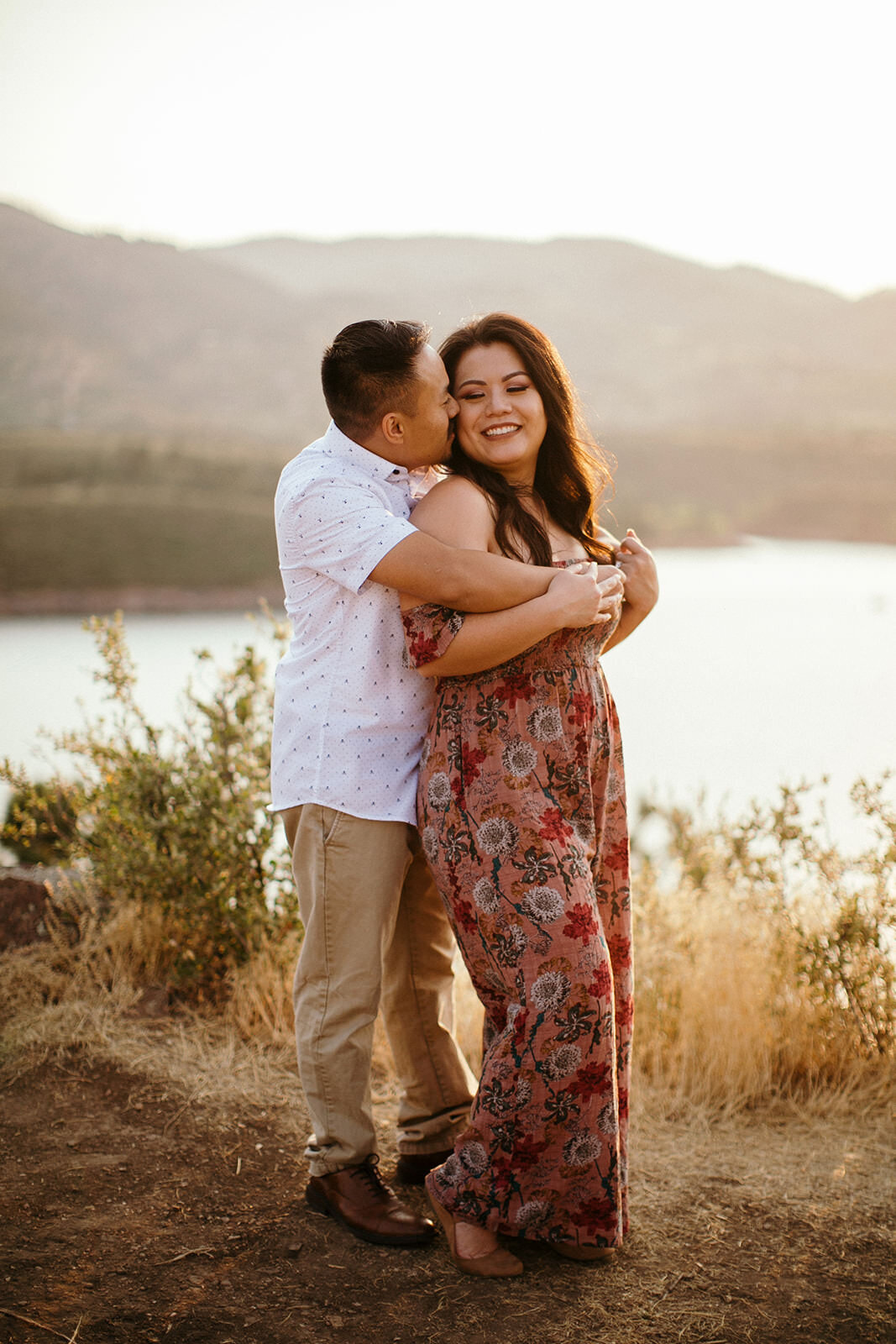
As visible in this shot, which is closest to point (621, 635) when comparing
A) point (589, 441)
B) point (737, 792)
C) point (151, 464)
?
point (589, 441)

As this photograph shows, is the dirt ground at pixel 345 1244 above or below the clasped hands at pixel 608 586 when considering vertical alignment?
below

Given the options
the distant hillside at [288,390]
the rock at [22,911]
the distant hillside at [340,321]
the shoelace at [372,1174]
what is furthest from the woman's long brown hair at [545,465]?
the distant hillside at [340,321]

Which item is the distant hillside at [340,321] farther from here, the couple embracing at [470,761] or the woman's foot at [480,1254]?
the woman's foot at [480,1254]

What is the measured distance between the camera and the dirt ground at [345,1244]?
6.61 feet

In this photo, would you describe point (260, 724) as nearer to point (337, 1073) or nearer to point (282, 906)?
point (282, 906)

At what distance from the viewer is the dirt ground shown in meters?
2.01

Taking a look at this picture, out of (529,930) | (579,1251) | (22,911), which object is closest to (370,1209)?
(579,1251)

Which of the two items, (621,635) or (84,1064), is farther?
(84,1064)

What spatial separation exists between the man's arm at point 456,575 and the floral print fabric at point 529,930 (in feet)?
0.24

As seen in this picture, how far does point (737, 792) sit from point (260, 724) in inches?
70.7

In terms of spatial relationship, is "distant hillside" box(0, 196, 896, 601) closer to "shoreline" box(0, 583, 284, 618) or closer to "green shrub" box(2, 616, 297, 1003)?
"shoreline" box(0, 583, 284, 618)

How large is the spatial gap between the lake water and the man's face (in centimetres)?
90

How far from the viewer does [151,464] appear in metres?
29.3

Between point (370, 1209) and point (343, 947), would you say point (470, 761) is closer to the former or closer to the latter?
point (343, 947)
